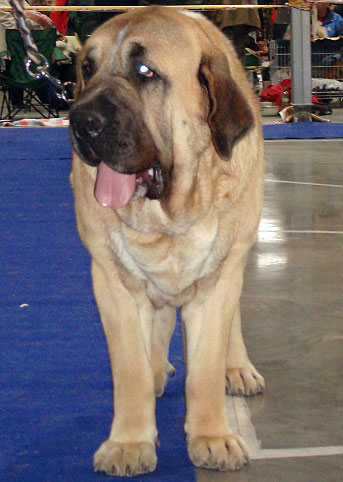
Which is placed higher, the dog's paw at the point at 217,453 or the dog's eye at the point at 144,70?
the dog's eye at the point at 144,70

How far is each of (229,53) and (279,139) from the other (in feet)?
21.2

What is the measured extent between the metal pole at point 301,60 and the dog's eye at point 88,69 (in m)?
7.58

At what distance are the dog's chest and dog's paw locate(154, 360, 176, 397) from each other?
0.41 meters

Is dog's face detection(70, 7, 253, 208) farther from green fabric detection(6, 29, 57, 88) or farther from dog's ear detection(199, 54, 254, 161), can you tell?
green fabric detection(6, 29, 57, 88)

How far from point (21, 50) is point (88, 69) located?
28.4 ft

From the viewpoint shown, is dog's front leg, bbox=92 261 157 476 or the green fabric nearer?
dog's front leg, bbox=92 261 157 476

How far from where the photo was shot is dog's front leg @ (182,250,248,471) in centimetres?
208

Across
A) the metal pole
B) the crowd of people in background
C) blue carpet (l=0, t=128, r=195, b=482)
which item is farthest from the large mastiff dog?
the metal pole

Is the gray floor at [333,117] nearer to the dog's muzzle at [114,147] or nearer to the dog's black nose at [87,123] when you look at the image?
Result: the dog's muzzle at [114,147]

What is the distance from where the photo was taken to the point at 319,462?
6.76 feet

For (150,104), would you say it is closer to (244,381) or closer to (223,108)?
(223,108)

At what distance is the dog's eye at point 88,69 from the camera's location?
2.17 m

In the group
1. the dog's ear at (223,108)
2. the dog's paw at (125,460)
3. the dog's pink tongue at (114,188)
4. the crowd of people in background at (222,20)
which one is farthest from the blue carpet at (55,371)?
the crowd of people in background at (222,20)

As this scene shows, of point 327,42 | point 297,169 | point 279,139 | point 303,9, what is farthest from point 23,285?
point 327,42
